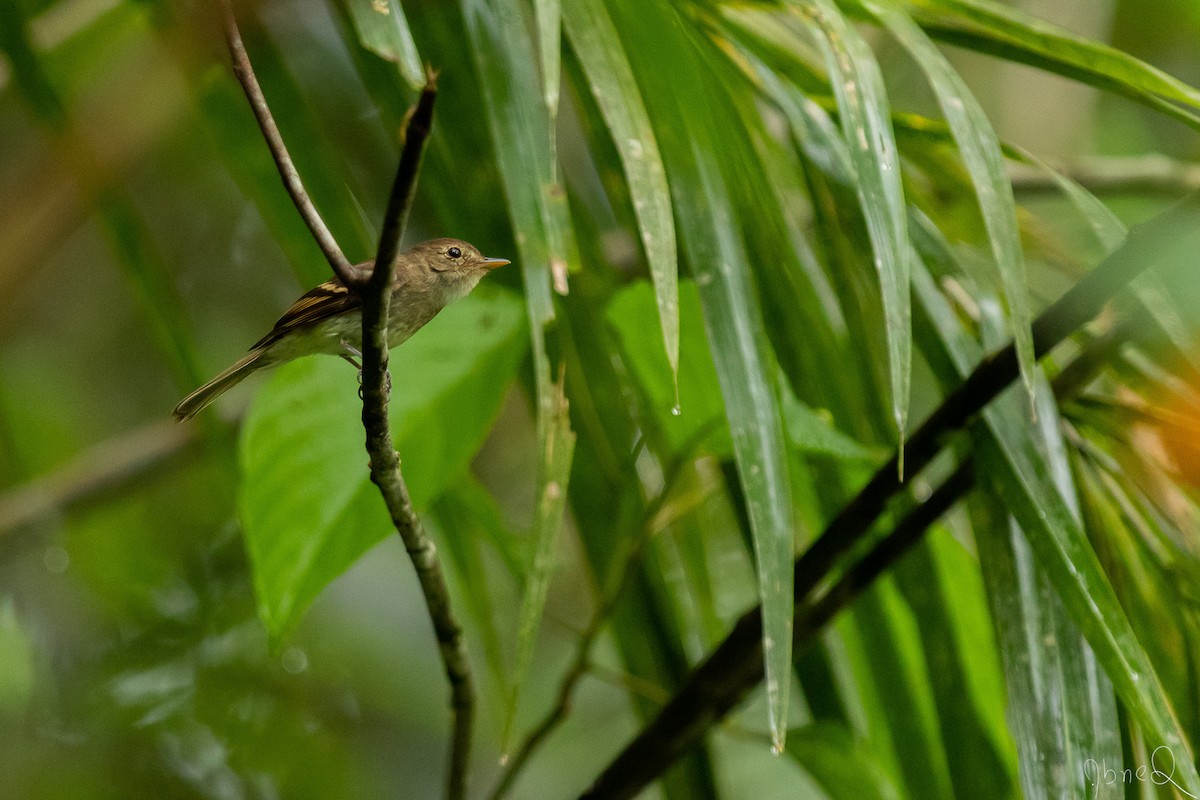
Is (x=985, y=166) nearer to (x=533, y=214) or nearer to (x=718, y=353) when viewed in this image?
(x=718, y=353)

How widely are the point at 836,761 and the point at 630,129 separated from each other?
3.23 ft

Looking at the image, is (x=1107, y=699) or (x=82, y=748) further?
(x=82, y=748)

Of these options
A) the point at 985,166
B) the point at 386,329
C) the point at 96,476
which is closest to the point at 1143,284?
the point at 985,166

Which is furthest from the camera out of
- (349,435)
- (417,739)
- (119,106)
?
(417,739)

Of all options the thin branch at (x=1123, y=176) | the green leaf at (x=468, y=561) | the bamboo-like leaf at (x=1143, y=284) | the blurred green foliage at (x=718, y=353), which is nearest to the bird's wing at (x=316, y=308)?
the blurred green foliage at (x=718, y=353)

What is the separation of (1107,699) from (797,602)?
1.55ft

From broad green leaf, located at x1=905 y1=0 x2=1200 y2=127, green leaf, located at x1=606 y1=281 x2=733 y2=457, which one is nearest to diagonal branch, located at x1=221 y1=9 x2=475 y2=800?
green leaf, located at x1=606 y1=281 x2=733 y2=457

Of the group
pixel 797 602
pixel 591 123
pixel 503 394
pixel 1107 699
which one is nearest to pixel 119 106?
pixel 591 123

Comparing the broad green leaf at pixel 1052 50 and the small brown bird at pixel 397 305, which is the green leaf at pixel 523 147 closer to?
the small brown bird at pixel 397 305

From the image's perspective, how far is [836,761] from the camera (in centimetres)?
167

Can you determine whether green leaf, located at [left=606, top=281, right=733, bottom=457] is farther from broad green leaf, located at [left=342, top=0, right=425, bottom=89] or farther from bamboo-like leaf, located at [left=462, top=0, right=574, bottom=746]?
broad green leaf, located at [left=342, top=0, right=425, bottom=89]

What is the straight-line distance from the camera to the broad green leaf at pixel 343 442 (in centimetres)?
150

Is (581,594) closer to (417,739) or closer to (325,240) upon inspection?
(417,739)

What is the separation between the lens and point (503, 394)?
5.48 ft
